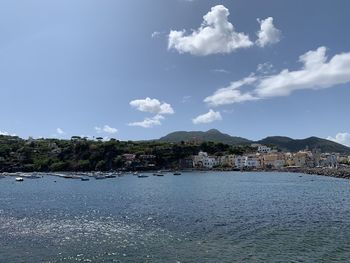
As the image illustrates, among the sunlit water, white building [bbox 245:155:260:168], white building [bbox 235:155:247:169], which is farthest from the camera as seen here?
white building [bbox 235:155:247:169]

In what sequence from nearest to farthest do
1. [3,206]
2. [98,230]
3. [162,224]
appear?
[98,230] → [162,224] → [3,206]

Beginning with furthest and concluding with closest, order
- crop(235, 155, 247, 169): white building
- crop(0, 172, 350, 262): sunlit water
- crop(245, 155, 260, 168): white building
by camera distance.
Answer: crop(235, 155, 247, 169): white building
crop(245, 155, 260, 168): white building
crop(0, 172, 350, 262): sunlit water

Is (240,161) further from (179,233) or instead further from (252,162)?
(179,233)

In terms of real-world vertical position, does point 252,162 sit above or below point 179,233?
above

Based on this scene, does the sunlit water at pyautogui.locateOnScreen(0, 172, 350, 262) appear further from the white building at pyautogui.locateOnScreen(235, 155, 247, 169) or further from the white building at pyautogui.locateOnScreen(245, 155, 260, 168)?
the white building at pyautogui.locateOnScreen(235, 155, 247, 169)

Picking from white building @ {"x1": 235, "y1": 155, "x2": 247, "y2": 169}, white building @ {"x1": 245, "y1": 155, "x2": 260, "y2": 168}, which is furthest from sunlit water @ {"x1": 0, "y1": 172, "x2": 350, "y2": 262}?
white building @ {"x1": 235, "y1": 155, "x2": 247, "y2": 169}

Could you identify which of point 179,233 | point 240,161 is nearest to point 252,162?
point 240,161

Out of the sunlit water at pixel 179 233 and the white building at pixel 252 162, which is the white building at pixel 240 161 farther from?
the sunlit water at pixel 179 233

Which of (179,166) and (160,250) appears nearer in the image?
(160,250)

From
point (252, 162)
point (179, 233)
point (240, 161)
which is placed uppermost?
point (240, 161)

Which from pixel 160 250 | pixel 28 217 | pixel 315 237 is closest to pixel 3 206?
pixel 28 217

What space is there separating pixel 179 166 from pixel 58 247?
167 m

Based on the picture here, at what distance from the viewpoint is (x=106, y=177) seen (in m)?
138

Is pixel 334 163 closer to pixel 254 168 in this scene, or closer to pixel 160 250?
pixel 254 168
